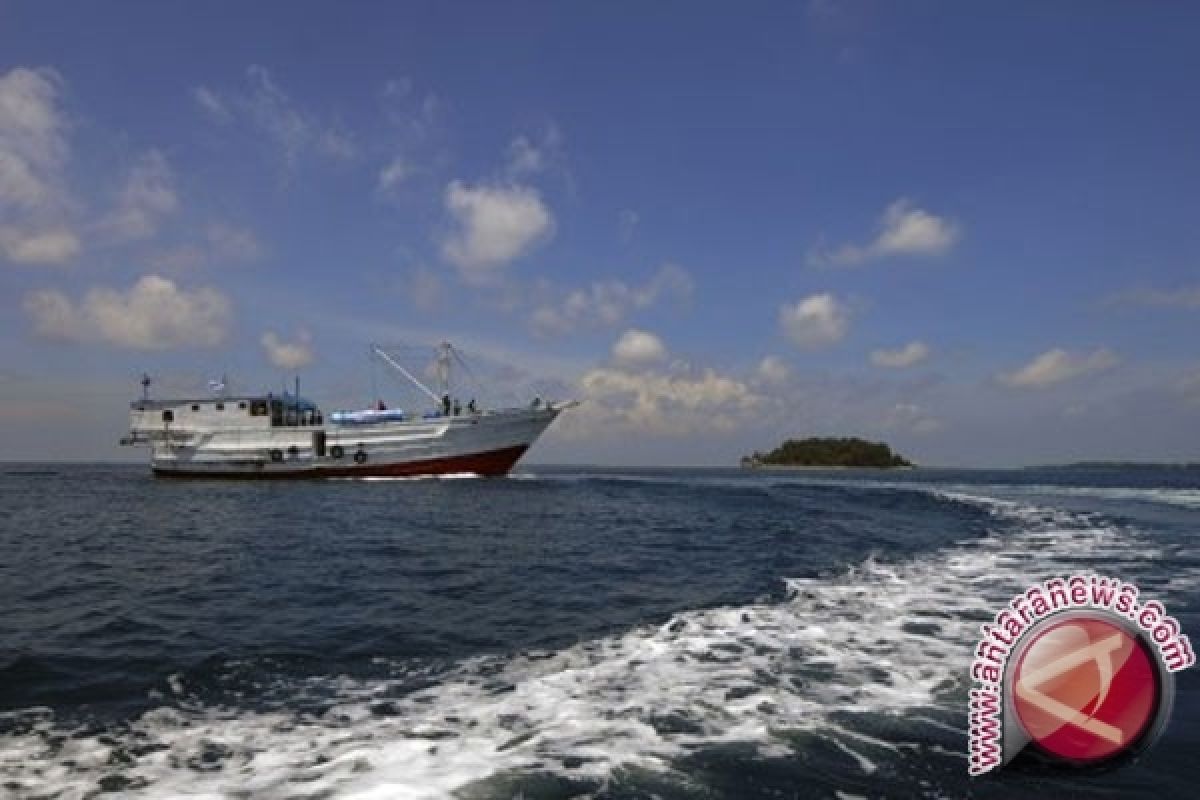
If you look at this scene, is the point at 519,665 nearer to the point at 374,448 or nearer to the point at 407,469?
the point at 407,469

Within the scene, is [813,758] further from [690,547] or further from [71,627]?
[690,547]

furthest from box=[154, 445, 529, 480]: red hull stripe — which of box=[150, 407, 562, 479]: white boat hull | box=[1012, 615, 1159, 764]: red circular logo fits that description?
box=[1012, 615, 1159, 764]: red circular logo

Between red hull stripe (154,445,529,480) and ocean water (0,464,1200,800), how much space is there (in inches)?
1778

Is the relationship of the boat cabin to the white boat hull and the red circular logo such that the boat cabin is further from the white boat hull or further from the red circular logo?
the red circular logo

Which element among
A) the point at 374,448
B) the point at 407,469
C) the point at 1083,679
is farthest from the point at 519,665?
the point at 374,448

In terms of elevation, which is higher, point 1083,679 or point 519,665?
point 1083,679

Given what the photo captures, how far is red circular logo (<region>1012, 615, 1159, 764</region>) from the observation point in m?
5.42

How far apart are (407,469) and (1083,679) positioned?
245 feet

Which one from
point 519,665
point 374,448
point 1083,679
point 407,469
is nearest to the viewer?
point 1083,679

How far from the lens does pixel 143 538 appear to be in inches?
1243

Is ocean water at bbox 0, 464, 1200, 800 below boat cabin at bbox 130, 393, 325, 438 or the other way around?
below

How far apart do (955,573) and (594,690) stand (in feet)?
52.3

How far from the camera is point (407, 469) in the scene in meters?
77.0

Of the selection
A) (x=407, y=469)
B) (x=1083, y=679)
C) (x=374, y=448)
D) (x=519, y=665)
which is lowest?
(x=519, y=665)
